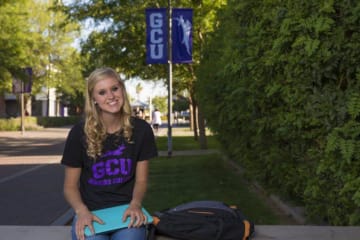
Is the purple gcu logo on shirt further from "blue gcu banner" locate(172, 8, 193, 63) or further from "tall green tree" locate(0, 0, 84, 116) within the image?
"tall green tree" locate(0, 0, 84, 116)

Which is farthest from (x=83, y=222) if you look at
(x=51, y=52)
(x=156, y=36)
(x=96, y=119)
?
(x=51, y=52)

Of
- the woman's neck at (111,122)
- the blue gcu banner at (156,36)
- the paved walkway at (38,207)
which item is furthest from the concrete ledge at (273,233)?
the blue gcu banner at (156,36)

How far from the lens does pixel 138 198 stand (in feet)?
10.7

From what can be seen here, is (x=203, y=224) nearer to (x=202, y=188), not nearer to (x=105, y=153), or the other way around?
(x=105, y=153)

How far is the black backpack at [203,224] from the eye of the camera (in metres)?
3.33

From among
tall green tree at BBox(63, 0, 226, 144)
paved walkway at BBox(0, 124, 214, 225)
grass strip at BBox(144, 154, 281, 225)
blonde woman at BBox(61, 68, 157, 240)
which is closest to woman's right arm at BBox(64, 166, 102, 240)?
blonde woman at BBox(61, 68, 157, 240)

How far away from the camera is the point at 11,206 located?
885 centimetres

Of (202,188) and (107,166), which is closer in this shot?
(107,166)

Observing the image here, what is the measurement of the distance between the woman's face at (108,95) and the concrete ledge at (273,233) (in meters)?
1.01

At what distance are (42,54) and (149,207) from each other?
44.0 metres

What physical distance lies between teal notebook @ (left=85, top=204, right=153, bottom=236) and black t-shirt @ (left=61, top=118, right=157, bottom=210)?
60 millimetres

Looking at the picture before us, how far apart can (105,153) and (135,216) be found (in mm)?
440

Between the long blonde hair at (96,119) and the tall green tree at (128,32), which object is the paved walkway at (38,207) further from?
the tall green tree at (128,32)

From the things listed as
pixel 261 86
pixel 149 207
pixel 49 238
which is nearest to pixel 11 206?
pixel 149 207
